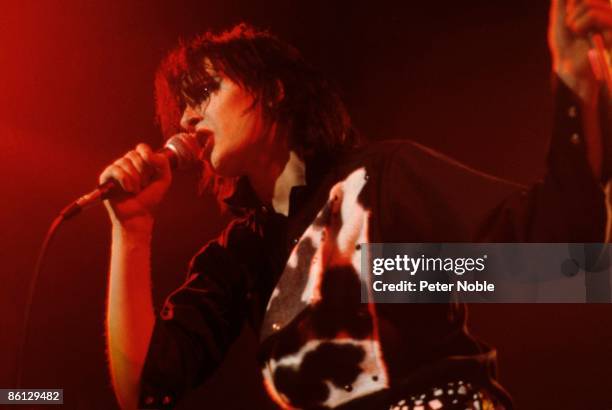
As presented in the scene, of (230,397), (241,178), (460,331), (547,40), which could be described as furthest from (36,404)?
(547,40)

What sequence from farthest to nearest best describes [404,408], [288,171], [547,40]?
1. [288,171]
2. [547,40]
3. [404,408]

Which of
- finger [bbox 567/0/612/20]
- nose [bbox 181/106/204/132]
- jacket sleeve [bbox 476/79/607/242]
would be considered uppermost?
finger [bbox 567/0/612/20]

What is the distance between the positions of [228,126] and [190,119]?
9 centimetres

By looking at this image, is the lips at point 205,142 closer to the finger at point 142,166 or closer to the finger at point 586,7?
the finger at point 142,166

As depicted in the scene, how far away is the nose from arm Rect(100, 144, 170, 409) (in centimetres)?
11

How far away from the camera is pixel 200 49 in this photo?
1.68 m

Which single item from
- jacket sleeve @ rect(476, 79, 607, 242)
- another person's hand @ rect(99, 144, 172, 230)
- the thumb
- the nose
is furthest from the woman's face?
the thumb

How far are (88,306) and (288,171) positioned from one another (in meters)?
0.54

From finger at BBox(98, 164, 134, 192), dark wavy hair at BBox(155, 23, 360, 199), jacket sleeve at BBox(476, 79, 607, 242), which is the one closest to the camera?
jacket sleeve at BBox(476, 79, 607, 242)

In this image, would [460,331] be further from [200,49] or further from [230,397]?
[200,49]

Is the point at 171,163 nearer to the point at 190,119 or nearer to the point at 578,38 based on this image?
the point at 190,119

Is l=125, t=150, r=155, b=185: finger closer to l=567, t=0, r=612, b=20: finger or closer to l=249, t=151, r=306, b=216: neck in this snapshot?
l=249, t=151, r=306, b=216: neck

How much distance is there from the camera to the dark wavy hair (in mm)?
1647

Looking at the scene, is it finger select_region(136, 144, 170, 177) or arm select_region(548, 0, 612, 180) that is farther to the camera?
finger select_region(136, 144, 170, 177)
